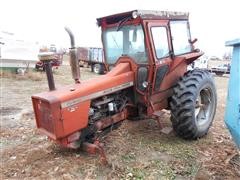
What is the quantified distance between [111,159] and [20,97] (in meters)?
6.40

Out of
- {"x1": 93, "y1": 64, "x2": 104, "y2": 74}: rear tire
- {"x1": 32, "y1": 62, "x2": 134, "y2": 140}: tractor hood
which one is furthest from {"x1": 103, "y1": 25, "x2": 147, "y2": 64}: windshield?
{"x1": 93, "y1": 64, "x2": 104, "y2": 74}: rear tire

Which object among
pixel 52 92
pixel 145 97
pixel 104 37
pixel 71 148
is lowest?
pixel 71 148

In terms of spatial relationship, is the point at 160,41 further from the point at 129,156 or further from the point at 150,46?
the point at 129,156

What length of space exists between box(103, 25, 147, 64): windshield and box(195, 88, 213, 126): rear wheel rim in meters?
1.40

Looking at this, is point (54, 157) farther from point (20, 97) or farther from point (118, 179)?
point (20, 97)

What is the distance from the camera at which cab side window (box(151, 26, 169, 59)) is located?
5125mm

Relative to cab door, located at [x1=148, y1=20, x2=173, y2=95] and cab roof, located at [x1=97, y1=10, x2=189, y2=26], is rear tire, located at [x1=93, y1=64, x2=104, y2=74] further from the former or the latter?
cab door, located at [x1=148, y1=20, x2=173, y2=95]

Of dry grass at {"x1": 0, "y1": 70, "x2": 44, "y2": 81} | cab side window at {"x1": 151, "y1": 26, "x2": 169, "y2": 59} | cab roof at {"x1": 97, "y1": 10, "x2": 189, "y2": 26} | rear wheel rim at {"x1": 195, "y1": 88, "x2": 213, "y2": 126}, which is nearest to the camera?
cab roof at {"x1": 97, "y1": 10, "x2": 189, "y2": 26}

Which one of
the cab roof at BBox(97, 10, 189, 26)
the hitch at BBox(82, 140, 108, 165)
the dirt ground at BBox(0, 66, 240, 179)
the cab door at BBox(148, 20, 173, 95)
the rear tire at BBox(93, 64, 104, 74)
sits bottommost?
the dirt ground at BBox(0, 66, 240, 179)

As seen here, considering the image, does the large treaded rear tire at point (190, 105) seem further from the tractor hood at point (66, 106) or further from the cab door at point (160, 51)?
the tractor hood at point (66, 106)

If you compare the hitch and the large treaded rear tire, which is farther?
the large treaded rear tire

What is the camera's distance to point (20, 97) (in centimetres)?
1004

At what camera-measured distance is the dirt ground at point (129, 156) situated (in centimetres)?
411

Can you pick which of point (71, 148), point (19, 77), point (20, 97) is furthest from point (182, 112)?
point (19, 77)
